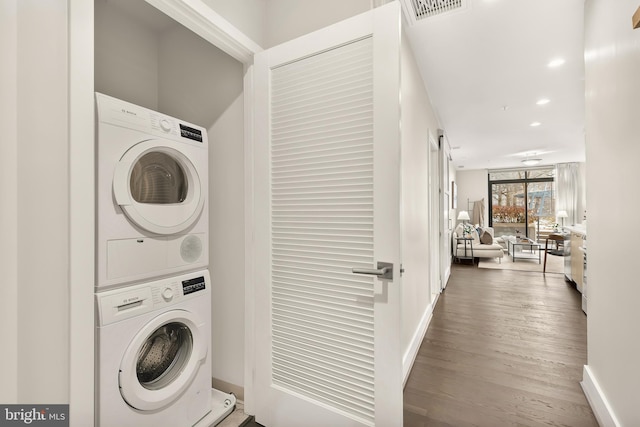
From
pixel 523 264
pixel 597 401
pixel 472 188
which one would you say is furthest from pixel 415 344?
pixel 472 188

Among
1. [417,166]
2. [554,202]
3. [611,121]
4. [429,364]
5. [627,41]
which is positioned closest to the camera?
[627,41]

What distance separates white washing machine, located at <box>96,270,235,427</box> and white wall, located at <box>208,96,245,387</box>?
0.18 metres

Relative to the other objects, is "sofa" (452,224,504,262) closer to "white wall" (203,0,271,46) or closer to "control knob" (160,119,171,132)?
"white wall" (203,0,271,46)

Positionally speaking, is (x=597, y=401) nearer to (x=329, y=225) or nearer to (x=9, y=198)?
(x=329, y=225)

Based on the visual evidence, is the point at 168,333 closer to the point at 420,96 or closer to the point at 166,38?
the point at 166,38

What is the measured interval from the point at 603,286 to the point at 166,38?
3.19m

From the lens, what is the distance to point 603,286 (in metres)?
1.53

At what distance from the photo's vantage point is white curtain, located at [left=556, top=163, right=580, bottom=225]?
26.3ft

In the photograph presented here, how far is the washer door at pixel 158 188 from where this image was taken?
1.28m

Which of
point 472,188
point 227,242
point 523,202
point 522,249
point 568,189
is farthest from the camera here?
point 472,188

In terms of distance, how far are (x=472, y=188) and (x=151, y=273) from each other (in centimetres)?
1015

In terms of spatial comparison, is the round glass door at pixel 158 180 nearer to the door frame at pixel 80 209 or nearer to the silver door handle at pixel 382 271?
the door frame at pixel 80 209

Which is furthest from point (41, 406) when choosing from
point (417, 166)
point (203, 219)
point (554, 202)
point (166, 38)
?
point (554, 202)

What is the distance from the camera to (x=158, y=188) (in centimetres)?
155
